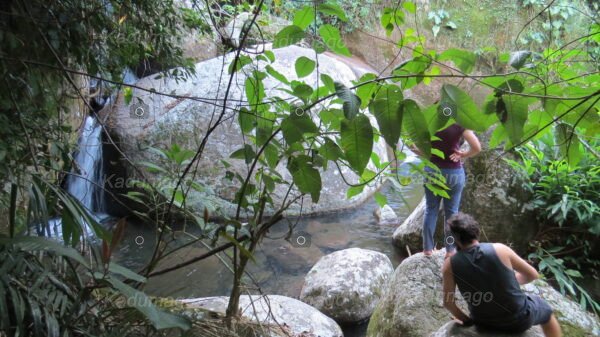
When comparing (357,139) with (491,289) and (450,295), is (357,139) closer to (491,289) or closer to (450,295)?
(491,289)

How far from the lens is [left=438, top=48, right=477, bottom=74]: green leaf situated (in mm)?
958

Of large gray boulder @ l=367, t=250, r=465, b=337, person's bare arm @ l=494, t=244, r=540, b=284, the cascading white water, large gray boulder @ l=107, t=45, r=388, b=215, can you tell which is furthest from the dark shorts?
the cascading white water

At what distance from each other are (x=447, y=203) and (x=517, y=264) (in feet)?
3.38

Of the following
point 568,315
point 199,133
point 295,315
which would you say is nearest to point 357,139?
point 295,315

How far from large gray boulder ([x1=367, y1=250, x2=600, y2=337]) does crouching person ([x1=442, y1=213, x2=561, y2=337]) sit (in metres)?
0.47

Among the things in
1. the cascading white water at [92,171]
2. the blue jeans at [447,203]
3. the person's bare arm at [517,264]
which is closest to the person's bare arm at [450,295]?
the person's bare arm at [517,264]

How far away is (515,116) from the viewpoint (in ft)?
3.05

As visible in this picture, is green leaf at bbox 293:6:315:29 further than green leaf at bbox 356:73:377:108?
Yes

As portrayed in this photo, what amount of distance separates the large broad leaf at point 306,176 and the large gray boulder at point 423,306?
2139mm

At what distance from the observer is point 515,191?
436 centimetres

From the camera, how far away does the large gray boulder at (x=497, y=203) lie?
430cm

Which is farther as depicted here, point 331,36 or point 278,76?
point 278,76

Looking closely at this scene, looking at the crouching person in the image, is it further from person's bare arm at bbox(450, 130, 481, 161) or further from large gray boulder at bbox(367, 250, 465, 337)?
person's bare arm at bbox(450, 130, 481, 161)

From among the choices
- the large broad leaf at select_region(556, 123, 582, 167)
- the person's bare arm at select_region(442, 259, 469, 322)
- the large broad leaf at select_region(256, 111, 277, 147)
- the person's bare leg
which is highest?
the large broad leaf at select_region(256, 111, 277, 147)
